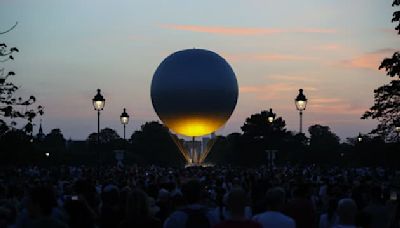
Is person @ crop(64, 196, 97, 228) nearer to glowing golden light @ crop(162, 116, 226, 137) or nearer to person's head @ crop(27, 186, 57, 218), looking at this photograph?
person's head @ crop(27, 186, 57, 218)

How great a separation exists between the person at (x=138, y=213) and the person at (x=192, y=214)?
457mm

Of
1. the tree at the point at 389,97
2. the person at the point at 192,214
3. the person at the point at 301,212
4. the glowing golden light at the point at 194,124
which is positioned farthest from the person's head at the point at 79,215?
the glowing golden light at the point at 194,124

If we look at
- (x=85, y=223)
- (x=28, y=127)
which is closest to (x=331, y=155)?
(x=28, y=127)

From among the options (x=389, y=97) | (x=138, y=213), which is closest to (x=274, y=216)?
(x=138, y=213)

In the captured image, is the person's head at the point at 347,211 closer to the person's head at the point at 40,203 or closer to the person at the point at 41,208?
the person at the point at 41,208

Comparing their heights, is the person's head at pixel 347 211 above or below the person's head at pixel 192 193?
below

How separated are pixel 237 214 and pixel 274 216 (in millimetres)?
1817

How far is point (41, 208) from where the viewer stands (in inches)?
307

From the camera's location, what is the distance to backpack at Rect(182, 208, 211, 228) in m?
8.40

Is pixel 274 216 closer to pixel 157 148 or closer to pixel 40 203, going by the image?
pixel 40 203

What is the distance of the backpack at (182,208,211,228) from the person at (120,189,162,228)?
1.56 ft

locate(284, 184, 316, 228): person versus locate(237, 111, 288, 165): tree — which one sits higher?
locate(237, 111, 288, 165): tree

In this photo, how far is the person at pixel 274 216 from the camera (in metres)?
9.29

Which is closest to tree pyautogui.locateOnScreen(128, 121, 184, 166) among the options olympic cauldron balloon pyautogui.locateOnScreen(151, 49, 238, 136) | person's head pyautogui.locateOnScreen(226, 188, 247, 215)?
olympic cauldron balloon pyautogui.locateOnScreen(151, 49, 238, 136)
